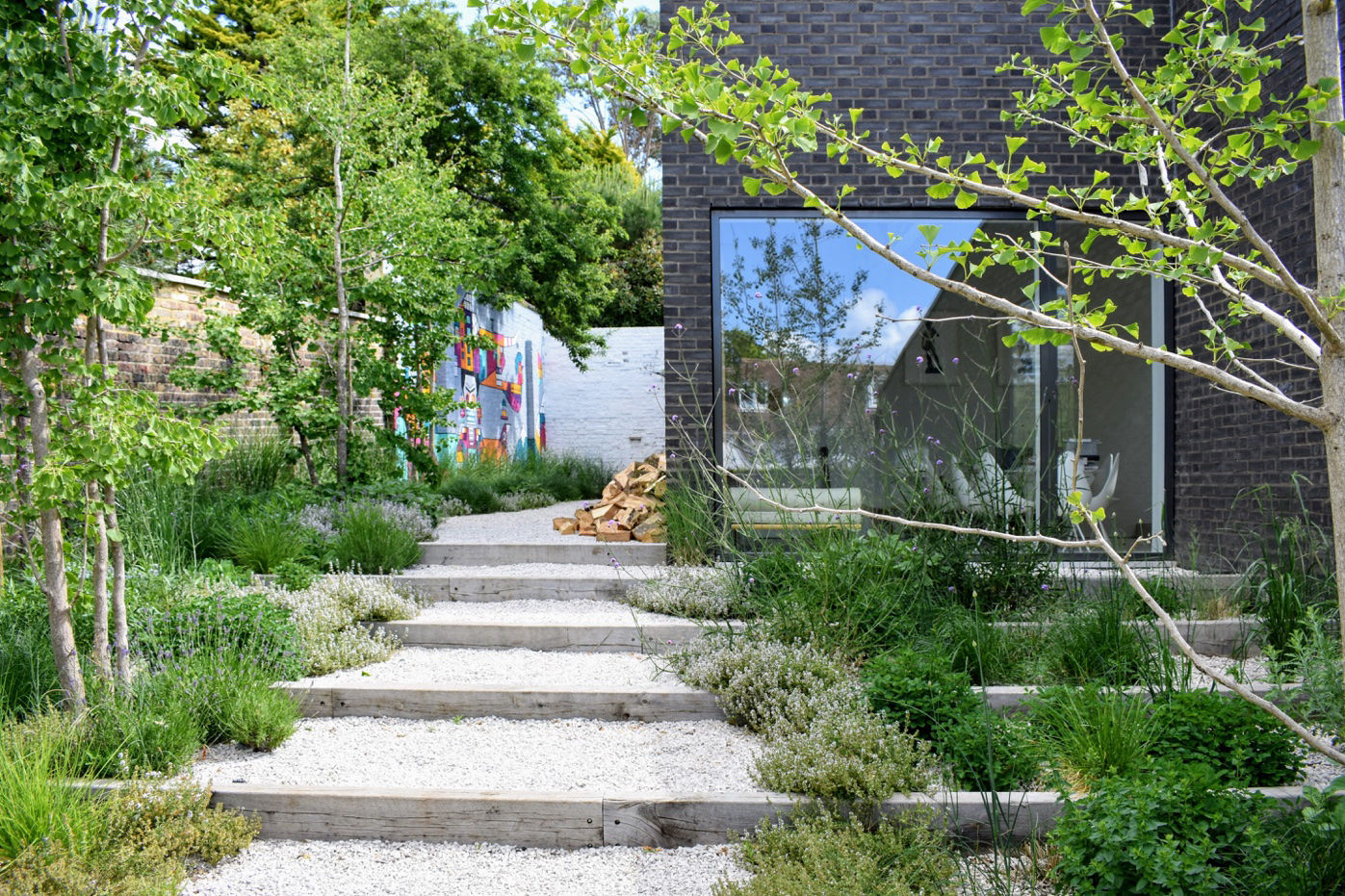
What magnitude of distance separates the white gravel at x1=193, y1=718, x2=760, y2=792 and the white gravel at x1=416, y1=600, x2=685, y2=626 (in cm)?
95

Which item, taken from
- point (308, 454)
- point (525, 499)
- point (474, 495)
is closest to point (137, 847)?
point (308, 454)

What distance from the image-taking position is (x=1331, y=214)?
168 centimetres

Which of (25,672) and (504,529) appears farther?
(504,529)

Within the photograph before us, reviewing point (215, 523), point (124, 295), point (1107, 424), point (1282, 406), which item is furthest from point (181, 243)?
point (1107, 424)

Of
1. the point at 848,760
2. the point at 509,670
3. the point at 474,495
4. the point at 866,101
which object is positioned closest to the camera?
the point at 848,760

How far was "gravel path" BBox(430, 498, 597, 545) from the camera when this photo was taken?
20.5ft

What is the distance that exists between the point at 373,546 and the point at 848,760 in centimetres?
358

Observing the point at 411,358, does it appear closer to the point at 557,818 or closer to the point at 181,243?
the point at 181,243

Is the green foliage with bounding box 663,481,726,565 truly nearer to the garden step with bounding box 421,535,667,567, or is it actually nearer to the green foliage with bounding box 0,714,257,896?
the garden step with bounding box 421,535,667,567

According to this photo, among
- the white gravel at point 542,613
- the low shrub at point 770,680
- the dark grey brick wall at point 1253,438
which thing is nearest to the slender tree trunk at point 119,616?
the white gravel at point 542,613

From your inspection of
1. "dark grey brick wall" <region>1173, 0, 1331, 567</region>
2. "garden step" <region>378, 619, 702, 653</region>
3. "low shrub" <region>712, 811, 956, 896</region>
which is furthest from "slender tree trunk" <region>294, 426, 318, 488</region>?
"dark grey brick wall" <region>1173, 0, 1331, 567</region>

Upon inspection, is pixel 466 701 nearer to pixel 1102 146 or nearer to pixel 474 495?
pixel 1102 146

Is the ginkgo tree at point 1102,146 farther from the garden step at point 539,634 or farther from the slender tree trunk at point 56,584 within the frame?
the garden step at point 539,634

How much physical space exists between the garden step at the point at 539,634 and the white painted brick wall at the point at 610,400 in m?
10.1
